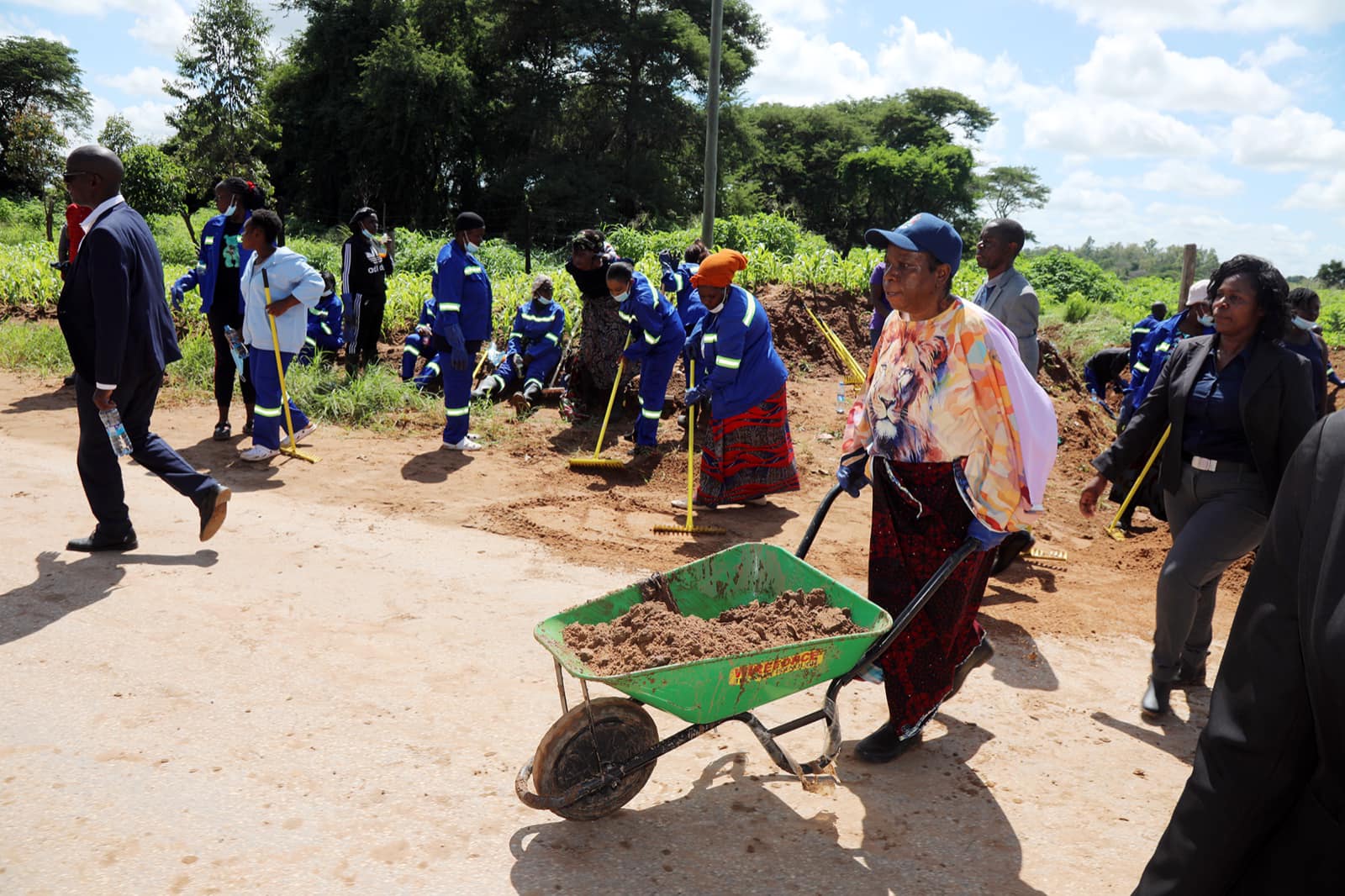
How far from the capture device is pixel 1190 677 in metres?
4.64

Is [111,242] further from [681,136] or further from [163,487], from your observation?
[681,136]

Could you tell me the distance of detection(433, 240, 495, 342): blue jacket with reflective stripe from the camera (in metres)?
8.17

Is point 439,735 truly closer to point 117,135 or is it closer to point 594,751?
point 594,751

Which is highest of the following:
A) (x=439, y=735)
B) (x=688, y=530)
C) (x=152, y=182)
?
(x=152, y=182)

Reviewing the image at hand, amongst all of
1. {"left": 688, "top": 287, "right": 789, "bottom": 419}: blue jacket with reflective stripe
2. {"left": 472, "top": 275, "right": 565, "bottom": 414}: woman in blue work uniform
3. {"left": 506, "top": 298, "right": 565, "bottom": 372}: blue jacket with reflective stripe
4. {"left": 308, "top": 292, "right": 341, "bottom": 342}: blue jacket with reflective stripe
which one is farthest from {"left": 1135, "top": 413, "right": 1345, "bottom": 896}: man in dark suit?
{"left": 308, "top": 292, "right": 341, "bottom": 342}: blue jacket with reflective stripe

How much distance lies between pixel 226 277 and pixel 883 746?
277 inches

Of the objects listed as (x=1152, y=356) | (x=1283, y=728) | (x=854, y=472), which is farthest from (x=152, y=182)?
(x=1283, y=728)

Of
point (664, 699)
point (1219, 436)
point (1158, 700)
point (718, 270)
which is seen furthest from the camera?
point (718, 270)

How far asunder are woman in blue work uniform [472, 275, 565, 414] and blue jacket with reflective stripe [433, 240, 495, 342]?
1.85m

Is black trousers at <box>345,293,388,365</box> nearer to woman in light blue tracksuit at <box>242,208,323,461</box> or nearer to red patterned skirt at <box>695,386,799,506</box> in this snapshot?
woman in light blue tracksuit at <box>242,208,323,461</box>

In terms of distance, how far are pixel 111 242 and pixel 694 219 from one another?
29209 mm

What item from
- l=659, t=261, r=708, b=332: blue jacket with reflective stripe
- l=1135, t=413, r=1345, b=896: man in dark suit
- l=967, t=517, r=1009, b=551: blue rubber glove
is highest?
l=659, t=261, r=708, b=332: blue jacket with reflective stripe

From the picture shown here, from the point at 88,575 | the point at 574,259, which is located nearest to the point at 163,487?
the point at 88,575

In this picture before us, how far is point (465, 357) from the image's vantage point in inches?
324
